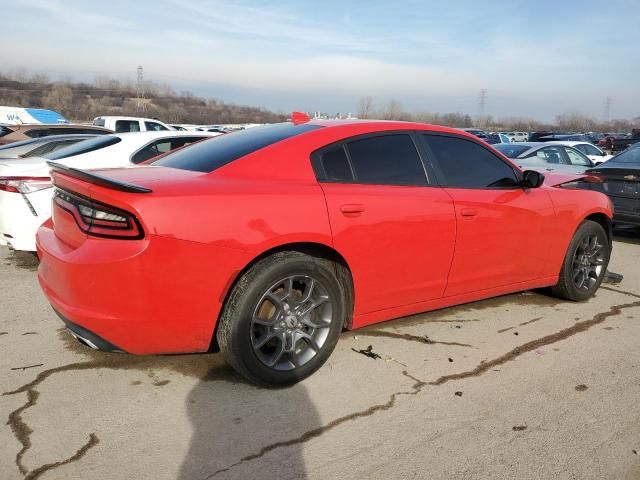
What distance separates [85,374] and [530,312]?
353 cm

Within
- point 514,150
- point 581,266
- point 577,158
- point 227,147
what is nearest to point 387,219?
point 227,147

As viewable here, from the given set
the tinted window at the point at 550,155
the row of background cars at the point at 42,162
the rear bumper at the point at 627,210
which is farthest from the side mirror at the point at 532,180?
the tinted window at the point at 550,155

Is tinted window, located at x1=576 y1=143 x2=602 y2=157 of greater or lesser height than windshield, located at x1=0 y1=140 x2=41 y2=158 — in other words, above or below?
above

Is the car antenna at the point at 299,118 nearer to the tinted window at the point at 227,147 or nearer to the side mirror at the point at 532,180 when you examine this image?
the tinted window at the point at 227,147

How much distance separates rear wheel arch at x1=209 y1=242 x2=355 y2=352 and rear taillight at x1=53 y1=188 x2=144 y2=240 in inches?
23.4

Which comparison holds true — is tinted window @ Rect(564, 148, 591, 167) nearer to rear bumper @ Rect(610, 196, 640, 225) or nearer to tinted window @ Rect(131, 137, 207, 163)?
rear bumper @ Rect(610, 196, 640, 225)

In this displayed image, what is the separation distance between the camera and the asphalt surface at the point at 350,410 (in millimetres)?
2543

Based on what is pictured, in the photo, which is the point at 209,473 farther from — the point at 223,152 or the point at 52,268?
the point at 223,152

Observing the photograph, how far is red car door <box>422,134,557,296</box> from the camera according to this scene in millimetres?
4023

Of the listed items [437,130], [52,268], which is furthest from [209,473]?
[437,130]

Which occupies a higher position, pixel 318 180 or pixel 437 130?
pixel 437 130

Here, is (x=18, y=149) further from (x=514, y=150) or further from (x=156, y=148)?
(x=514, y=150)

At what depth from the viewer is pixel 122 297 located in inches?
110

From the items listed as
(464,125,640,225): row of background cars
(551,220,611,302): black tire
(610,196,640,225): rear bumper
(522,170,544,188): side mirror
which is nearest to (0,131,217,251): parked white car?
(522,170,544,188): side mirror
